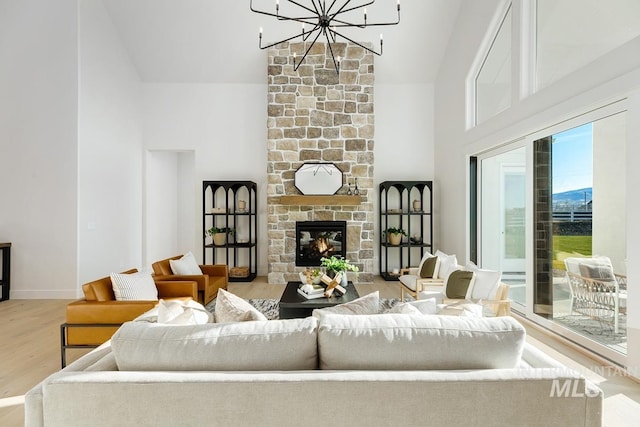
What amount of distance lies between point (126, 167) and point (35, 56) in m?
1.97

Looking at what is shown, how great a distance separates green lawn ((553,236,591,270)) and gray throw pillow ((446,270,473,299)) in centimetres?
88

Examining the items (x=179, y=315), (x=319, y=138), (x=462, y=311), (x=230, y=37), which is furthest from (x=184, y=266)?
(x=230, y=37)

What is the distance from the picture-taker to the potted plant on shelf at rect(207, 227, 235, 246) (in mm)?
6715

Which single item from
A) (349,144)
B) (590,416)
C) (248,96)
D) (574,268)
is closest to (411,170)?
(349,144)

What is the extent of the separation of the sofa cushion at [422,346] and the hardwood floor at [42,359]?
136cm

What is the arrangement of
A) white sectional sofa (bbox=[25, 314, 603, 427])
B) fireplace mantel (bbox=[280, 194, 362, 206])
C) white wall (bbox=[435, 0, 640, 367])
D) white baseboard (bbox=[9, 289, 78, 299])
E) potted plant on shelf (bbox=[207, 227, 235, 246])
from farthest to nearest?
potted plant on shelf (bbox=[207, 227, 235, 246]) → fireplace mantel (bbox=[280, 194, 362, 206]) → white baseboard (bbox=[9, 289, 78, 299]) → white wall (bbox=[435, 0, 640, 367]) → white sectional sofa (bbox=[25, 314, 603, 427])

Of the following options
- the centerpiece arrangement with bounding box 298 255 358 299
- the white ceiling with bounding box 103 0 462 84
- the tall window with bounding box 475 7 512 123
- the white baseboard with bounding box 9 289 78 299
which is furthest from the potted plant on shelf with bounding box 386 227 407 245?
the white baseboard with bounding box 9 289 78 299

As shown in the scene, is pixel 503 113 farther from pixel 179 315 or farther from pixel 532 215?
pixel 179 315

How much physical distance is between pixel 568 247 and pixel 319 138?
4151 millimetres

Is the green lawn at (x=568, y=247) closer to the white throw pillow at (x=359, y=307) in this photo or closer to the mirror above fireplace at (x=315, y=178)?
the white throw pillow at (x=359, y=307)

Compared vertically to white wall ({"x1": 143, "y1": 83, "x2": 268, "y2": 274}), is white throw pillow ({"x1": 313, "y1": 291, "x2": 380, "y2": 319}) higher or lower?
lower

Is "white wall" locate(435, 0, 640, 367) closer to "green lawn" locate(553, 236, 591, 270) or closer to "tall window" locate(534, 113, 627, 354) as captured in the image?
"tall window" locate(534, 113, 627, 354)

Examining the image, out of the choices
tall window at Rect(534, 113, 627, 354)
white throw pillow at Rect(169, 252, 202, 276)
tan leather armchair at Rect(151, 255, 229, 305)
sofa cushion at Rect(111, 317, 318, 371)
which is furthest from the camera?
white throw pillow at Rect(169, 252, 202, 276)

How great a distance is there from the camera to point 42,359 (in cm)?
325
